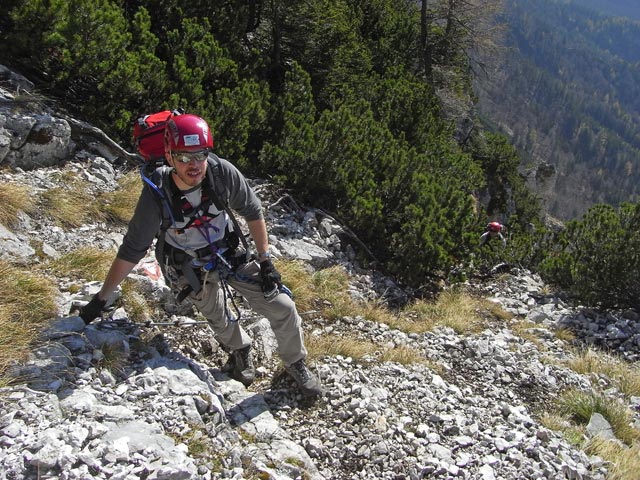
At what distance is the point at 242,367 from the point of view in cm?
449

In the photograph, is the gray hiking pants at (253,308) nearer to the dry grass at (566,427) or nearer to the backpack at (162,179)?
the backpack at (162,179)

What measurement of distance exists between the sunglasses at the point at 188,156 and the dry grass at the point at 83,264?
204 centimetres

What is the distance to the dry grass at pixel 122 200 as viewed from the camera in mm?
6301

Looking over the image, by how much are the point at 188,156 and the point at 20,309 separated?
72.1 inches

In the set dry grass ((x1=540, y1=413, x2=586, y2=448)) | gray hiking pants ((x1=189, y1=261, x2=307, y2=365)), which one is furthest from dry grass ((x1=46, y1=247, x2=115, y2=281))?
dry grass ((x1=540, y1=413, x2=586, y2=448))

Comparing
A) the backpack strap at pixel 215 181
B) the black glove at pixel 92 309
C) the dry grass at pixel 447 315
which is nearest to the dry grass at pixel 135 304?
the black glove at pixel 92 309

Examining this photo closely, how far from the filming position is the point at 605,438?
15.7 feet

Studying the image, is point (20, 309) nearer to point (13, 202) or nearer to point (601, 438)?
point (13, 202)

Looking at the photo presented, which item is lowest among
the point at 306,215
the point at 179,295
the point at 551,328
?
the point at 551,328

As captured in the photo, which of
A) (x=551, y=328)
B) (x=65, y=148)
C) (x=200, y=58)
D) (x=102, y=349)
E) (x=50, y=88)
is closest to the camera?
(x=102, y=349)

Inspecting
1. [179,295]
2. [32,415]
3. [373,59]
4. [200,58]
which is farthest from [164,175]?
[373,59]

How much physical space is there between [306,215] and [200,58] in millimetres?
3236

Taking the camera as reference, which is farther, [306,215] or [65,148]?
[306,215]

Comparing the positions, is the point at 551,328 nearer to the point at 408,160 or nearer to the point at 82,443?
the point at 408,160
